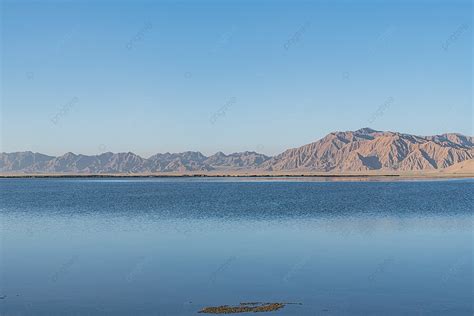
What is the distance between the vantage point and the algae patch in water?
61.0 feet

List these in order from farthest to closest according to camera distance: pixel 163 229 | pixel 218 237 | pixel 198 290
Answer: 1. pixel 163 229
2. pixel 218 237
3. pixel 198 290

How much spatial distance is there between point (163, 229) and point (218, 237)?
6.87m

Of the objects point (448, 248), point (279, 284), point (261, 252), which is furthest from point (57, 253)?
point (448, 248)

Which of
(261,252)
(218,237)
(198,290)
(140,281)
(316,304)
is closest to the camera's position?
(316,304)

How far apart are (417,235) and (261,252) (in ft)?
42.7

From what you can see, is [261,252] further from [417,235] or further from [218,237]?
[417,235]

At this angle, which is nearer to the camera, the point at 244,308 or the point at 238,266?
the point at 244,308

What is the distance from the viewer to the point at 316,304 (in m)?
19.5

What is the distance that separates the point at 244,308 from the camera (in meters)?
19.0

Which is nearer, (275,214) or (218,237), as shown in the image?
(218,237)

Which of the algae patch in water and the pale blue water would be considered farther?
the pale blue water

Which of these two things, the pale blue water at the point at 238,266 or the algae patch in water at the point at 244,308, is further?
the pale blue water at the point at 238,266

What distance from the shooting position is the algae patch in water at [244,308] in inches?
732

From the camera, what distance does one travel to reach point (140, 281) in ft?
77.8
